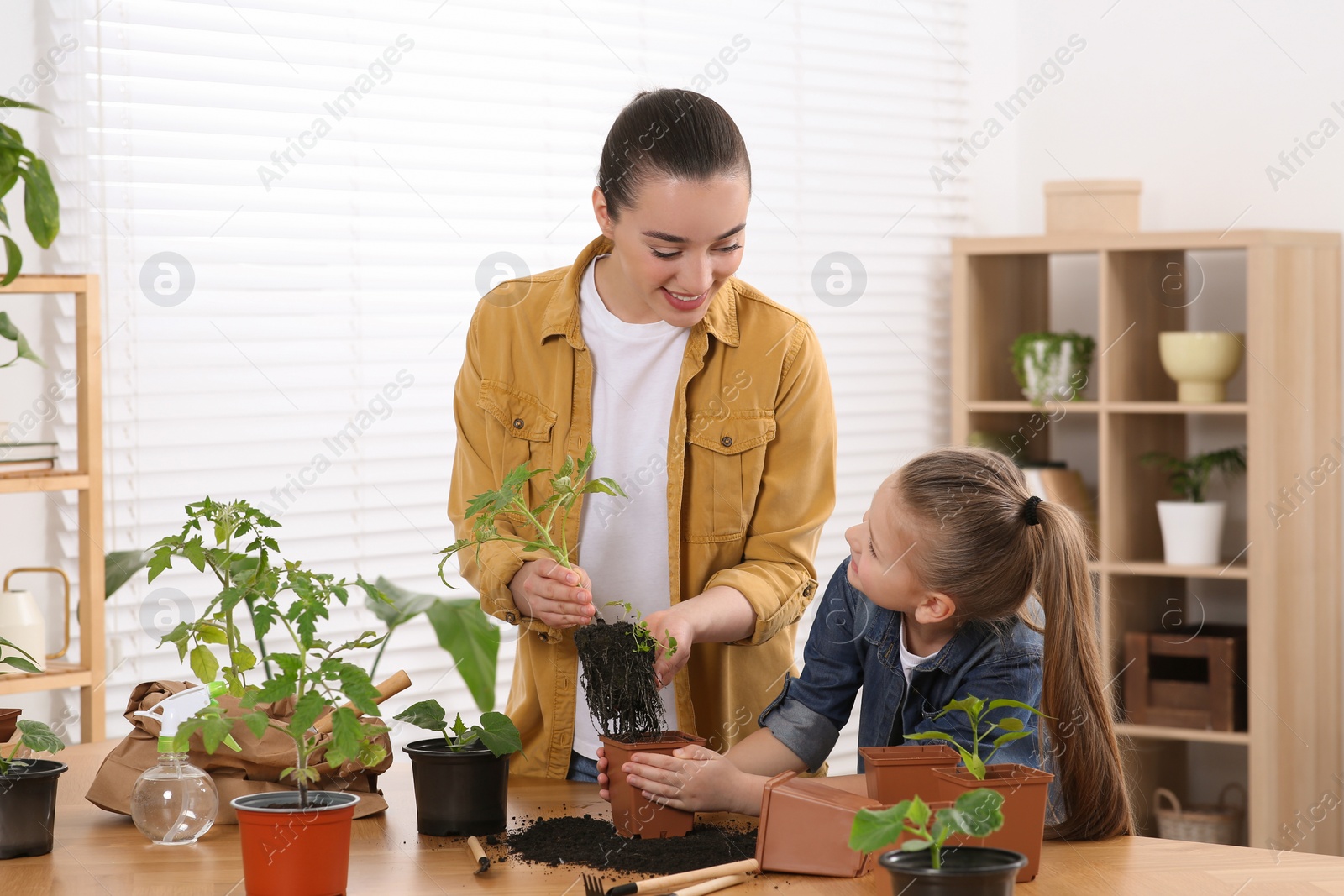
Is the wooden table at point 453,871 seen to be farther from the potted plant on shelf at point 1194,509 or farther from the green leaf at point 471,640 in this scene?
the potted plant on shelf at point 1194,509

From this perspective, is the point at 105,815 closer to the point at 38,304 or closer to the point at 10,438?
the point at 10,438

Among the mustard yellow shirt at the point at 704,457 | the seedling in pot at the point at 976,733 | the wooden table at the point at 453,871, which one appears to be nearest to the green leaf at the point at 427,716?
the wooden table at the point at 453,871

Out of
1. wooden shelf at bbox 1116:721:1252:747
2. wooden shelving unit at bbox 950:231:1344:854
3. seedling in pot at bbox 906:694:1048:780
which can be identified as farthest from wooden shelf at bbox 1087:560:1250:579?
seedling in pot at bbox 906:694:1048:780

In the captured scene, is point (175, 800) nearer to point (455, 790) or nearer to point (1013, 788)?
point (455, 790)

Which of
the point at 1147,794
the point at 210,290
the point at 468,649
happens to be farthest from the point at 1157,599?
the point at 210,290

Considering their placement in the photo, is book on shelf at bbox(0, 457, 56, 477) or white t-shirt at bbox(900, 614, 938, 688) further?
book on shelf at bbox(0, 457, 56, 477)

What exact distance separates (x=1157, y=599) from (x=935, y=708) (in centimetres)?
245

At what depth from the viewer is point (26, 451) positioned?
8.56 ft

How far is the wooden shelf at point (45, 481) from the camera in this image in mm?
2527

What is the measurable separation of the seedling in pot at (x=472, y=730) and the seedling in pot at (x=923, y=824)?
0.55 meters

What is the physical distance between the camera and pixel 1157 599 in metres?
3.97

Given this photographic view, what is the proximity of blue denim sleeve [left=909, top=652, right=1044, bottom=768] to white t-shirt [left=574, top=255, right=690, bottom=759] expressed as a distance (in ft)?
1.58

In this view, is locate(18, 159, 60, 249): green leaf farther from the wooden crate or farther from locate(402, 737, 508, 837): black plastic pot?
the wooden crate

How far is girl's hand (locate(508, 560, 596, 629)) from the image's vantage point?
5.79ft
